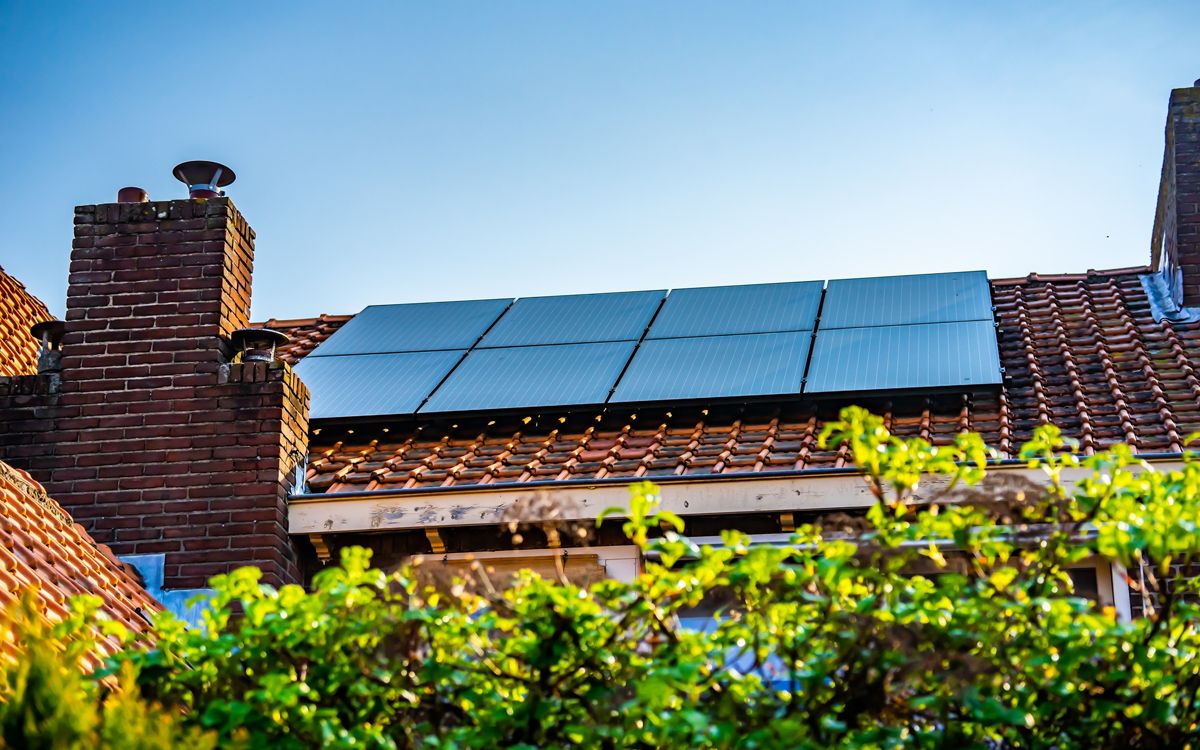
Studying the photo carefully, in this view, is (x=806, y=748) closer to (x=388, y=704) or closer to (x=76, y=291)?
(x=388, y=704)

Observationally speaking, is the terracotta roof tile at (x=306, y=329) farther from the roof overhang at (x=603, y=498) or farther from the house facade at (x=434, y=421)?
the roof overhang at (x=603, y=498)

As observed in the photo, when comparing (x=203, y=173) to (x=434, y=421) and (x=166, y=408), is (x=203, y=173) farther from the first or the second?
(x=434, y=421)

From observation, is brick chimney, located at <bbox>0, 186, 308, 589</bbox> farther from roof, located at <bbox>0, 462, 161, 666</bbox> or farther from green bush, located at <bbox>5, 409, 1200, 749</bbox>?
green bush, located at <bbox>5, 409, 1200, 749</bbox>

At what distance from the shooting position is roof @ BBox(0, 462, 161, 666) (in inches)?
314

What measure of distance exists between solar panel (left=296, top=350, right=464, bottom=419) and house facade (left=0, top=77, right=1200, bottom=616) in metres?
0.03

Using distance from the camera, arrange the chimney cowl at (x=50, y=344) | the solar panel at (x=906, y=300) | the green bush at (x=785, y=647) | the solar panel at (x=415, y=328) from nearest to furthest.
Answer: the green bush at (x=785, y=647)
the chimney cowl at (x=50, y=344)
the solar panel at (x=906, y=300)
the solar panel at (x=415, y=328)

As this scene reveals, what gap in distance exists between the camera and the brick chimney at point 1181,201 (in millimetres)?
12461

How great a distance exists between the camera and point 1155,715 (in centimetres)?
535

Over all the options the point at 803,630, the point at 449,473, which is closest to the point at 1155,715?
the point at 803,630

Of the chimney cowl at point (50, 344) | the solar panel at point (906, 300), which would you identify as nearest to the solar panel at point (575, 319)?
the solar panel at point (906, 300)

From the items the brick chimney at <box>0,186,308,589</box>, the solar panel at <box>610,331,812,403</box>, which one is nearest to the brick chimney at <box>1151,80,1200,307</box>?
the solar panel at <box>610,331,812,403</box>

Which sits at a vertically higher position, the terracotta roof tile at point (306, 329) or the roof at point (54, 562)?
the terracotta roof tile at point (306, 329)

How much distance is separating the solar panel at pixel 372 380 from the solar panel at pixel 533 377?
0.18m

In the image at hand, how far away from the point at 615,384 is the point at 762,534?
213cm
